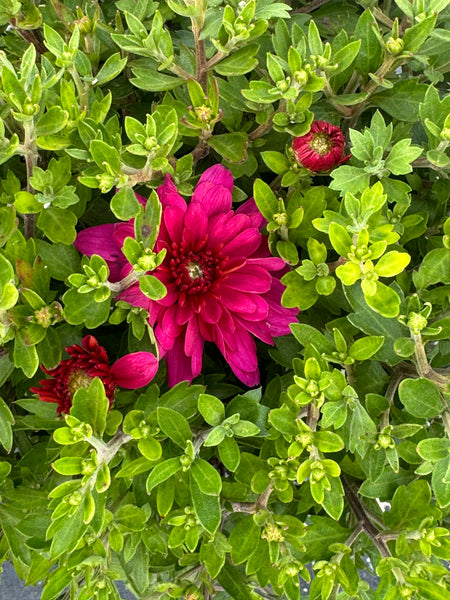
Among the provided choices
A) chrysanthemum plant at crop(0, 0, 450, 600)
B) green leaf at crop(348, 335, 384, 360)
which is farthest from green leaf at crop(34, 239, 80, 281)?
green leaf at crop(348, 335, 384, 360)

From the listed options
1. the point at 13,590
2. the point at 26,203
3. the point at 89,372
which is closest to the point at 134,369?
the point at 89,372

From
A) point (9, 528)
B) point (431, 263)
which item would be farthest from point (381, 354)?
point (9, 528)

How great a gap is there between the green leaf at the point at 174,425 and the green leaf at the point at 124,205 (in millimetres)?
122

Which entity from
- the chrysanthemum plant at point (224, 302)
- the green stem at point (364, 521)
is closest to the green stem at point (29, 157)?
the chrysanthemum plant at point (224, 302)

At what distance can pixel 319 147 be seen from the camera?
1.47 feet

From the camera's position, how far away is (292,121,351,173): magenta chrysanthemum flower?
0.45m

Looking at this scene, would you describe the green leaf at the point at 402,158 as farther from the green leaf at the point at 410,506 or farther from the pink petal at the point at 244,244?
the green leaf at the point at 410,506

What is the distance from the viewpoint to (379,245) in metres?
0.37

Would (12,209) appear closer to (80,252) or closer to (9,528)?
(80,252)

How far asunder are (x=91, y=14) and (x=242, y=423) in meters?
0.33

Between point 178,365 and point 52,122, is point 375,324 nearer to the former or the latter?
point 178,365

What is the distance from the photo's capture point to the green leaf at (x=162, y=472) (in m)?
0.40

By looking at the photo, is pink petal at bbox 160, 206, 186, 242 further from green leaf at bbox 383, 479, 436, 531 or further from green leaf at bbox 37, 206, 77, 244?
green leaf at bbox 383, 479, 436, 531

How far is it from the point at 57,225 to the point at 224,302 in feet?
0.41
